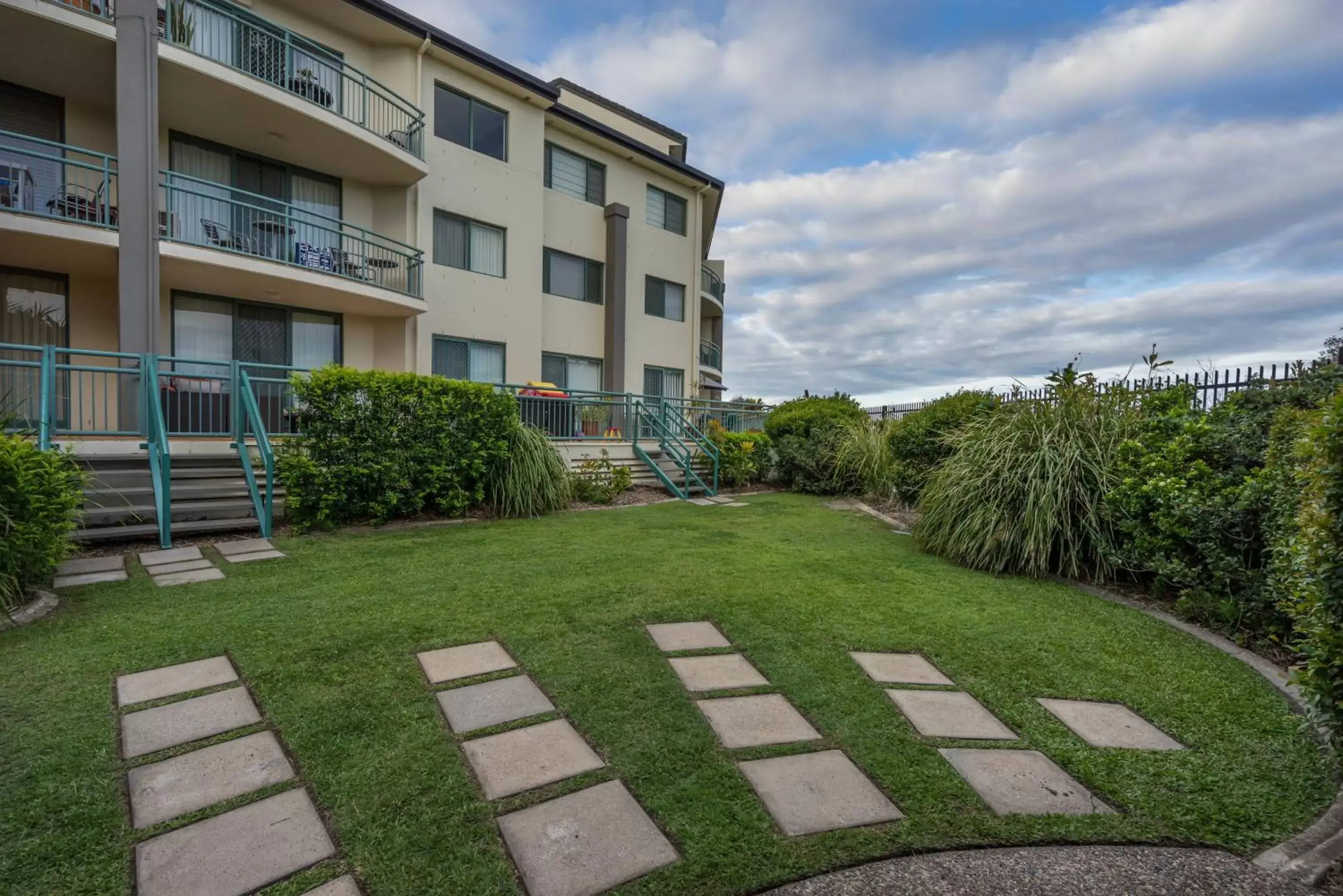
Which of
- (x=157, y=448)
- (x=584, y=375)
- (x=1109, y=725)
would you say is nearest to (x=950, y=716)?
(x=1109, y=725)

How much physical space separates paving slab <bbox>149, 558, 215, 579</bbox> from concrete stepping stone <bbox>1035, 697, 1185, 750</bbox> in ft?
19.5

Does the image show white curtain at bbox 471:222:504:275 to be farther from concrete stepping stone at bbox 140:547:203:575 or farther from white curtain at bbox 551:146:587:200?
concrete stepping stone at bbox 140:547:203:575

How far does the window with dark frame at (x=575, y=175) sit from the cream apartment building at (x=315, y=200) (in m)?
0.06

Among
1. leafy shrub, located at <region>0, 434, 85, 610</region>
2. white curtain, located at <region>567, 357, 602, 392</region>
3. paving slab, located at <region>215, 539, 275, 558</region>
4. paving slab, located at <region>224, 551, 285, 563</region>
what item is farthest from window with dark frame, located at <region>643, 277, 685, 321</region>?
leafy shrub, located at <region>0, 434, 85, 610</region>

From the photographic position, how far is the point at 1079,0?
602cm

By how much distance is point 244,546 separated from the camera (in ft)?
18.6

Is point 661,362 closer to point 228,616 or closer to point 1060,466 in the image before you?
point 1060,466

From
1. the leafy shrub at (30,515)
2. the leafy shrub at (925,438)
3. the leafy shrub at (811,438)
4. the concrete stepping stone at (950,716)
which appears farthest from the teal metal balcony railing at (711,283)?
the concrete stepping stone at (950,716)

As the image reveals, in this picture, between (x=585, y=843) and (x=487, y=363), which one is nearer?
(x=585, y=843)

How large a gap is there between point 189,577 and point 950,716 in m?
5.30

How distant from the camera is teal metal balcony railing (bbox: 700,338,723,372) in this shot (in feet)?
67.3

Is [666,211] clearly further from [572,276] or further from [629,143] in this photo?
[572,276]

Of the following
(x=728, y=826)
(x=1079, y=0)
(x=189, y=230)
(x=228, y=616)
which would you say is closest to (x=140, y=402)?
(x=189, y=230)

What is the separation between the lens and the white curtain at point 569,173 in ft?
48.0
